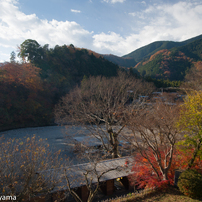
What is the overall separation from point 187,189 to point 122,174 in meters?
3.18

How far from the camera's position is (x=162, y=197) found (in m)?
6.80

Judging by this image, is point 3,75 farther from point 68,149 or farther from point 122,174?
point 122,174

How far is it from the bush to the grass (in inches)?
Result: 9.6

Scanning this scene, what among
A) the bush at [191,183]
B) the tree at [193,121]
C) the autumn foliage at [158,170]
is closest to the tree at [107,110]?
the autumn foliage at [158,170]

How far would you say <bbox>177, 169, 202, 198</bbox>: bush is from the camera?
6.32 meters

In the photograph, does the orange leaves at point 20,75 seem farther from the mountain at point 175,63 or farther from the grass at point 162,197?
the mountain at point 175,63

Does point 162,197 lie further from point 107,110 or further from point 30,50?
point 30,50

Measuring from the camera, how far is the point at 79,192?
808cm

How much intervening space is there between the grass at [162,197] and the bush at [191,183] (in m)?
0.24

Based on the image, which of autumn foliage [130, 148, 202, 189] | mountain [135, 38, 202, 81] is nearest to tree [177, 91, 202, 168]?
autumn foliage [130, 148, 202, 189]

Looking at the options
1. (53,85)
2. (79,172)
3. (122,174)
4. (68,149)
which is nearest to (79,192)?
(79,172)

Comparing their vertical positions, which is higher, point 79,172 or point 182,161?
point 182,161

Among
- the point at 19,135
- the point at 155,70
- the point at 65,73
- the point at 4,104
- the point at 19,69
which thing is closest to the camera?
the point at 19,135

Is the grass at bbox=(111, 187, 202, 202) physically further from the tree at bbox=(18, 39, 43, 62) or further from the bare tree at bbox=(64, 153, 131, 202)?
the tree at bbox=(18, 39, 43, 62)
